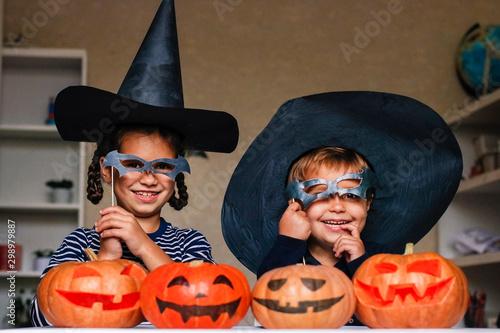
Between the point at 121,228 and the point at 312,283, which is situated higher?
the point at 121,228

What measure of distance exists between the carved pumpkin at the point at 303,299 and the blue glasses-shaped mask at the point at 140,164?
1.94 ft

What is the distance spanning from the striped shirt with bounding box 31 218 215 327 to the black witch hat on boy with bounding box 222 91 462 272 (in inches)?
4.6

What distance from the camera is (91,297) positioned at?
0.97 meters

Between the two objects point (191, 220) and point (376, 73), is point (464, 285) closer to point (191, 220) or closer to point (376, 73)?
point (191, 220)

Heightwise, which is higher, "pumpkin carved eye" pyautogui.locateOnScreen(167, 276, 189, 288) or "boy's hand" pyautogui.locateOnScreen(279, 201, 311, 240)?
"boy's hand" pyautogui.locateOnScreen(279, 201, 311, 240)

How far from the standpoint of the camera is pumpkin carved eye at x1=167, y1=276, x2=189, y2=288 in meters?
0.94

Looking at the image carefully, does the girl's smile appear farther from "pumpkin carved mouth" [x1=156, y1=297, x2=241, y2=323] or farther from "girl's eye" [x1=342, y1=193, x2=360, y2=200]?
"pumpkin carved mouth" [x1=156, y1=297, x2=241, y2=323]

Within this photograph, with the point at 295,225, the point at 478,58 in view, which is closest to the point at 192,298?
the point at 295,225

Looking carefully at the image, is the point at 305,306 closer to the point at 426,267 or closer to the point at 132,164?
the point at 426,267

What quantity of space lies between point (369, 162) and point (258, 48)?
243 centimetres

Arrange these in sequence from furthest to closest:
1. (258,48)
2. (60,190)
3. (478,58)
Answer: (258,48)
(478,58)
(60,190)

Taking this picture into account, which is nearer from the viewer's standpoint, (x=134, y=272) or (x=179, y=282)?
(x=179, y=282)

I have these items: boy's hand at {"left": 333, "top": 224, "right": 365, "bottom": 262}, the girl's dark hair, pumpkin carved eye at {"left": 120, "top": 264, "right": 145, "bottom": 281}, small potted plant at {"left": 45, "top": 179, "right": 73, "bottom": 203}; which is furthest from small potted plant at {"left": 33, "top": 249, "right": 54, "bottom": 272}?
pumpkin carved eye at {"left": 120, "top": 264, "right": 145, "bottom": 281}

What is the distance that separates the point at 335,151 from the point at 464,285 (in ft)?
2.24
